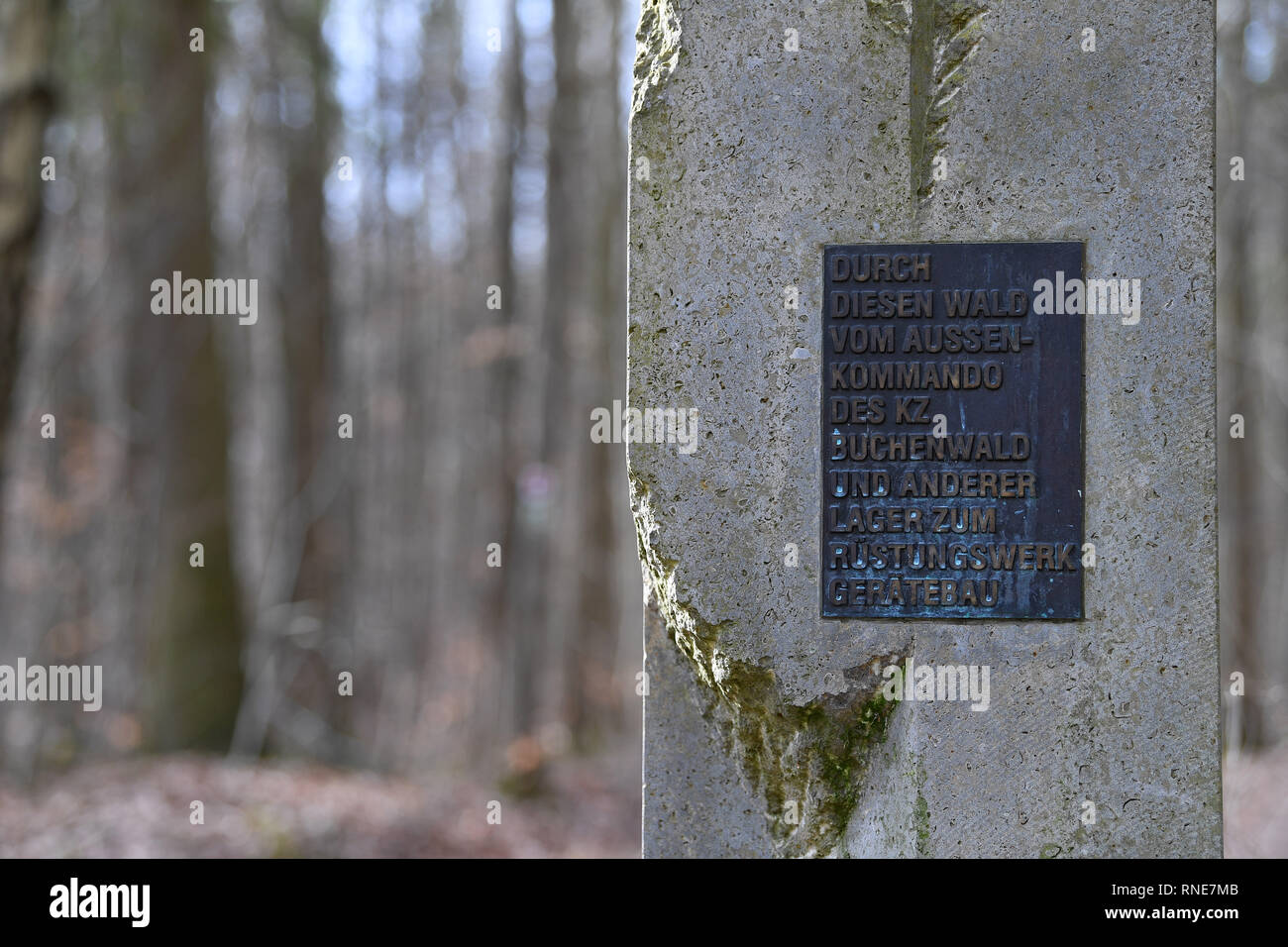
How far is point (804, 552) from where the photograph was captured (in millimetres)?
2979

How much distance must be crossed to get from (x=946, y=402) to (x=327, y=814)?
5.39 m

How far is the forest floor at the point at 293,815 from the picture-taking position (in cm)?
602

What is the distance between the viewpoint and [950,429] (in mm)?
2982

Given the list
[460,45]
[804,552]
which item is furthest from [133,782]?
[460,45]

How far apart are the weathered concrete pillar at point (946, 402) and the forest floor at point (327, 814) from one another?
4.12 meters

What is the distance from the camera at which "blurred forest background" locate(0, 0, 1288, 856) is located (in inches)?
287
